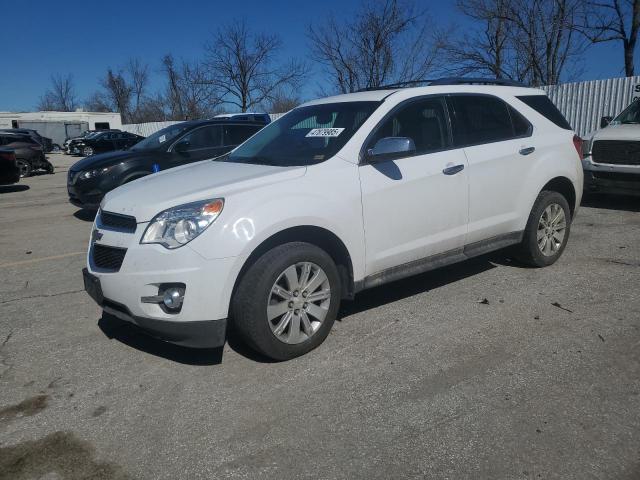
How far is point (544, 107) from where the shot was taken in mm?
5316

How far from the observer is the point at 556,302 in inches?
177

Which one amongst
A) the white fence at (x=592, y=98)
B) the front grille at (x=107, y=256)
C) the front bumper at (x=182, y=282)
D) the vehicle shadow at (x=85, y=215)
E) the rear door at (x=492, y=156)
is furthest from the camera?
the white fence at (x=592, y=98)

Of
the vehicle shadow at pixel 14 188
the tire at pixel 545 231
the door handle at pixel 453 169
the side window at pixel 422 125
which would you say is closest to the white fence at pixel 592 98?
the vehicle shadow at pixel 14 188

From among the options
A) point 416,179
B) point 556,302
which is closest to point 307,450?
point 416,179

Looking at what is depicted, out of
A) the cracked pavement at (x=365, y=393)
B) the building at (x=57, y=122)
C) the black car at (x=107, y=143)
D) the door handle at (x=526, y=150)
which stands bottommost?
the cracked pavement at (x=365, y=393)

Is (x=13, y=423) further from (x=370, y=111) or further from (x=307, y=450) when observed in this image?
(x=370, y=111)

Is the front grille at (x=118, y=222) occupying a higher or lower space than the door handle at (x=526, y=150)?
lower

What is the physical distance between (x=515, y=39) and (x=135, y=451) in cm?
2302

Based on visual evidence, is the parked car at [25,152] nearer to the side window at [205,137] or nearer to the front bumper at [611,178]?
the side window at [205,137]

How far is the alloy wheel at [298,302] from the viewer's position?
3.39 metres

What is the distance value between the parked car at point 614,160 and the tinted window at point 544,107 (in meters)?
3.11

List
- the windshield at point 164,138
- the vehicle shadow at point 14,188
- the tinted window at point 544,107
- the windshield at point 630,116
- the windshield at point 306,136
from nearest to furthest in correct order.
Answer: the windshield at point 306,136
the tinted window at point 544,107
the windshield at point 630,116
the windshield at point 164,138
the vehicle shadow at point 14,188

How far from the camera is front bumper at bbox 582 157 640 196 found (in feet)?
25.7

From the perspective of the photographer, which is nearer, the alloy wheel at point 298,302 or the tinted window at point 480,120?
the alloy wheel at point 298,302
